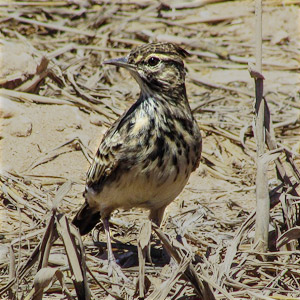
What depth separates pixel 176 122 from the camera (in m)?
4.90

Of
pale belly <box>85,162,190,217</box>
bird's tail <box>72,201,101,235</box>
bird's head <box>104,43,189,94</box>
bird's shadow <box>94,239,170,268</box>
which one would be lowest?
bird's shadow <box>94,239,170,268</box>

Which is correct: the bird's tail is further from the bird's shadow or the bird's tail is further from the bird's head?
the bird's head

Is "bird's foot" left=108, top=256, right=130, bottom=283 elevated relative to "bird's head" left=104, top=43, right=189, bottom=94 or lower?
lower

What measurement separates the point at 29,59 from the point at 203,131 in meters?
2.16

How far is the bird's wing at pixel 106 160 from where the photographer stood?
4.84 meters

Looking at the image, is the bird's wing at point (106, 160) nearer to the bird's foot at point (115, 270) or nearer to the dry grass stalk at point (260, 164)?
the bird's foot at point (115, 270)

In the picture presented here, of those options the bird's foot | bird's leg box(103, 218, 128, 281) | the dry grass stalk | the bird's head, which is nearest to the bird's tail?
bird's leg box(103, 218, 128, 281)

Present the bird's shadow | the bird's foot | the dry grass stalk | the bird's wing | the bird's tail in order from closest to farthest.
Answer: the dry grass stalk → the bird's foot → the bird's wing → the bird's shadow → the bird's tail

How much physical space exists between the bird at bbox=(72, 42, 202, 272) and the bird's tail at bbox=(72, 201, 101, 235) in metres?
0.37

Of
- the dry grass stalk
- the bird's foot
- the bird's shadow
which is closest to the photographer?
the dry grass stalk

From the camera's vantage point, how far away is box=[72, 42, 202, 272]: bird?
476 cm

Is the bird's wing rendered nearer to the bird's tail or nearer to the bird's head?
the bird's tail

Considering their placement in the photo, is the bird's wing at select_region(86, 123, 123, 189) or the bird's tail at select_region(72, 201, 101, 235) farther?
the bird's tail at select_region(72, 201, 101, 235)

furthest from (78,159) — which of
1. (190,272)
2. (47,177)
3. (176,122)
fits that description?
(190,272)
